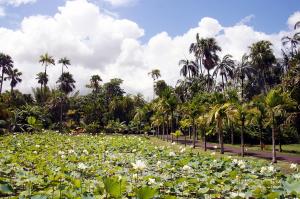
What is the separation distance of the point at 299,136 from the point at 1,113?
33.9 metres

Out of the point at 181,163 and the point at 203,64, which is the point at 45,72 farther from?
the point at 181,163

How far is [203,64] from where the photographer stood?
5781 centimetres

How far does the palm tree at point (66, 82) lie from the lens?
71.9m

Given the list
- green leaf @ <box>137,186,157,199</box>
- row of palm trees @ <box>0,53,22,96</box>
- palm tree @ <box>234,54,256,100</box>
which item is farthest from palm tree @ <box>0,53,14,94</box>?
green leaf @ <box>137,186,157,199</box>

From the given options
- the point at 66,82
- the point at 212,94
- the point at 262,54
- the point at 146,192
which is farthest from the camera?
the point at 66,82

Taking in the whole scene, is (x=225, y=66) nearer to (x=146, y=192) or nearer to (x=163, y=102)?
(x=163, y=102)

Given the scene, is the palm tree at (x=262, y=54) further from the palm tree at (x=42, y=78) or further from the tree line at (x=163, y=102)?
the palm tree at (x=42, y=78)

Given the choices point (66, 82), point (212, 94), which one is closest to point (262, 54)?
point (212, 94)

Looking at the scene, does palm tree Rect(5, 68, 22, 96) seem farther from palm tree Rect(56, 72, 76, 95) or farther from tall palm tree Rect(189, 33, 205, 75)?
tall palm tree Rect(189, 33, 205, 75)

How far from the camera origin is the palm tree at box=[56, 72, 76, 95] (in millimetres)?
71875

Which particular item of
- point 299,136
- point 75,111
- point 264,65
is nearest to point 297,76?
point 299,136

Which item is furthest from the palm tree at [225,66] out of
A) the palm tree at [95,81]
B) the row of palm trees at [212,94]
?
the palm tree at [95,81]

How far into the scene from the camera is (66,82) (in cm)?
7225

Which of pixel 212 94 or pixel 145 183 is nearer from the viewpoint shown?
pixel 145 183
